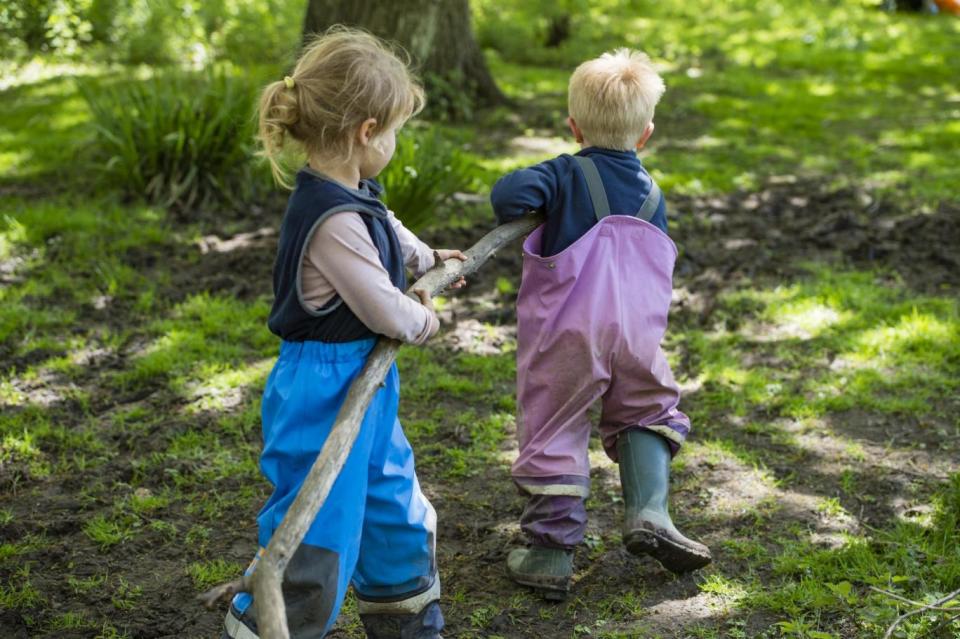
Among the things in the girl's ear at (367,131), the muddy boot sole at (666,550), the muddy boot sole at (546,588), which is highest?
the girl's ear at (367,131)

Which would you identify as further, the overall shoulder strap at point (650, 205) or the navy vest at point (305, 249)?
the overall shoulder strap at point (650, 205)

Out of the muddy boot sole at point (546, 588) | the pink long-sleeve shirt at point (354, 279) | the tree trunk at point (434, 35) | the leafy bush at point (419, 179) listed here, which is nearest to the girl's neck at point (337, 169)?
the pink long-sleeve shirt at point (354, 279)

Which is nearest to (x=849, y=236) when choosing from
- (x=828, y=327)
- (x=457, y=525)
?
(x=828, y=327)

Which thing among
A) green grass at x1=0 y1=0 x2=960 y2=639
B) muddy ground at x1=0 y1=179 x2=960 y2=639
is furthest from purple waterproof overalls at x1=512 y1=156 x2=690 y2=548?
green grass at x1=0 y1=0 x2=960 y2=639

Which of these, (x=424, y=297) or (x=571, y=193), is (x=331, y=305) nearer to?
(x=424, y=297)

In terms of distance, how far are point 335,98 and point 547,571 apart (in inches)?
64.8

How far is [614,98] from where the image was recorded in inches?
123

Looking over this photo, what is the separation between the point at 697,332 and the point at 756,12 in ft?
36.1

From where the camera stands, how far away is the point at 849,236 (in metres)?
6.53

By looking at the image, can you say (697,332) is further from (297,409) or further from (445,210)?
(297,409)

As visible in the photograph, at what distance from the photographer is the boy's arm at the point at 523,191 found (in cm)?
306

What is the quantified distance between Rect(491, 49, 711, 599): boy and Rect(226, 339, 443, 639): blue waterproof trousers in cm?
68

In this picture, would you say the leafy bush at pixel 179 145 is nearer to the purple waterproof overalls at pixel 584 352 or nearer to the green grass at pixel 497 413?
the green grass at pixel 497 413

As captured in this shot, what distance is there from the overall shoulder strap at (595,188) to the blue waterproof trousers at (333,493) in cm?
90
